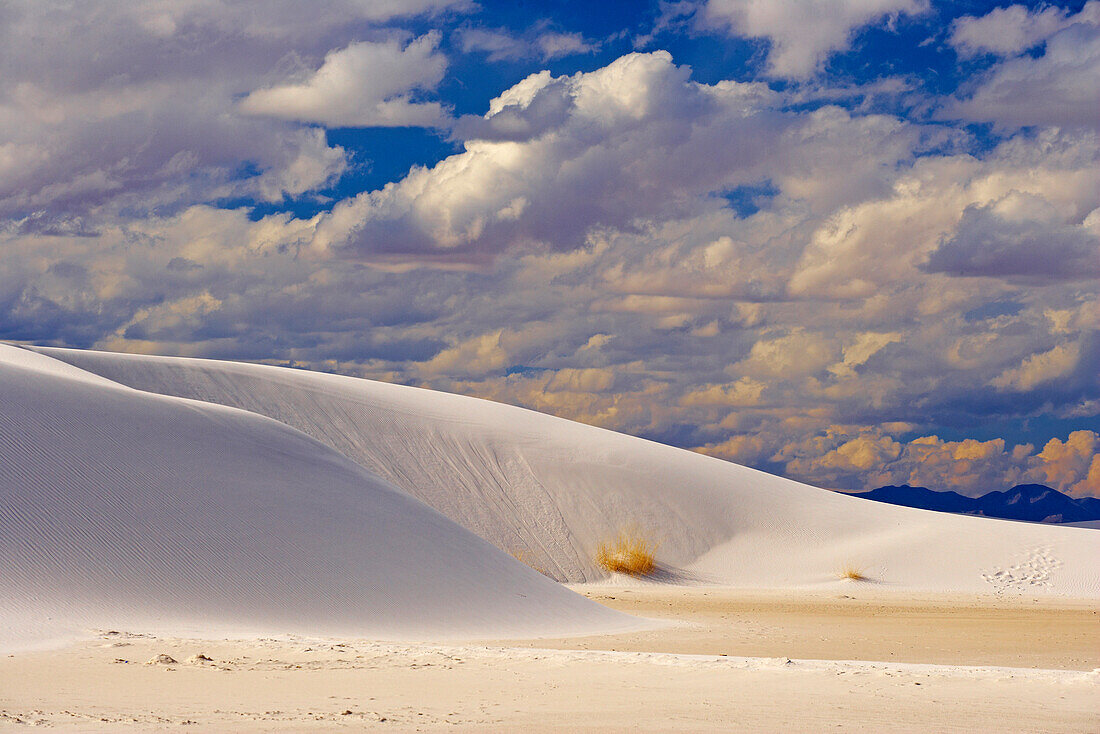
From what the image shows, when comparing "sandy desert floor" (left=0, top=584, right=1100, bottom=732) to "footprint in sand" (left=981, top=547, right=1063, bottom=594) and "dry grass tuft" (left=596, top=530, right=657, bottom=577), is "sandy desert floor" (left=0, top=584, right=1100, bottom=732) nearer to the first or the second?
"footprint in sand" (left=981, top=547, right=1063, bottom=594)

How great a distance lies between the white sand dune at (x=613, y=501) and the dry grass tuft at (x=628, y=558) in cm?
35

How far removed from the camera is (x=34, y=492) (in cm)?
1403

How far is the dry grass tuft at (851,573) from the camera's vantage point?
25.5 meters

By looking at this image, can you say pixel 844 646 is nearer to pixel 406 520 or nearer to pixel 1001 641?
pixel 1001 641

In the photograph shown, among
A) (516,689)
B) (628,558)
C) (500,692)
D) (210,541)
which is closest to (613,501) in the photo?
(628,558)

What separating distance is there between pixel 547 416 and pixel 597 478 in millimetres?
5371

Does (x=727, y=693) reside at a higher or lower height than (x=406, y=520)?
lower

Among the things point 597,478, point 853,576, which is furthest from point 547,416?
point 853,576

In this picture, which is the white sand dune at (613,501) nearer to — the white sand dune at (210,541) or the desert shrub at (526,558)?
the desert shrub at (526,558)

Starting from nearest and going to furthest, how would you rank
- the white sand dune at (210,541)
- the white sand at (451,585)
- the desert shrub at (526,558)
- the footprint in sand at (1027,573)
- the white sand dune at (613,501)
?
1. the white sand at (451,585)
2. the white sand dune at (210,541)
3. the footprint in sand at (1027,573)
4. the desert shrub at (526,558)
5. the white sand dune at (613,501)

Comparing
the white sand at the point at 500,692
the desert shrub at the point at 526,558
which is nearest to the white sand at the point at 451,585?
the white sand at the point at 500,692

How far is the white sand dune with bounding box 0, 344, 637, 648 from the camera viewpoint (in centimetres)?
1274

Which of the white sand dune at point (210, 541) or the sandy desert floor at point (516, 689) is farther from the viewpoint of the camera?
the white sand dune at point (210, 541)

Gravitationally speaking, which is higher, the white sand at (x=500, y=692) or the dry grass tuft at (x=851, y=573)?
the dry grass tuft at (x=851, y=573)
